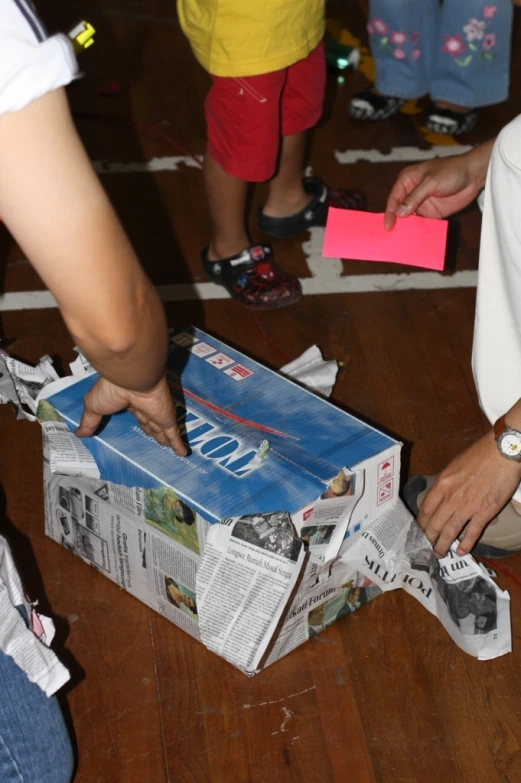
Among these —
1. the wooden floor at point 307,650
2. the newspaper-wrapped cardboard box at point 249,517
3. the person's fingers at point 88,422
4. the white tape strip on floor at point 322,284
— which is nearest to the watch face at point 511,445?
the newspaper-wrapped cardboard box at point 249,517

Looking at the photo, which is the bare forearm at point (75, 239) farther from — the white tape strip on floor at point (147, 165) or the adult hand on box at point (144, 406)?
the white tape strip on floor at point (147, 165)

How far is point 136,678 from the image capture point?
3.91 ft

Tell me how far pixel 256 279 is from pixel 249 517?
81cm

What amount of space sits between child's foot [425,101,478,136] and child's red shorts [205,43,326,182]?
1.96 ft

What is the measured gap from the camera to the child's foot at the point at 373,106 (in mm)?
2373

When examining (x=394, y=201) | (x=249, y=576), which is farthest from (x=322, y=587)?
(x=394, y=201)

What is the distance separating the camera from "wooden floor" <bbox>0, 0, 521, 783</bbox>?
3.64 feet

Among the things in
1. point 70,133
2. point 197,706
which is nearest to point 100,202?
point 70,133

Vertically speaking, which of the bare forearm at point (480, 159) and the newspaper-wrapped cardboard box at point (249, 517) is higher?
the bare forearm at point (480, 159)

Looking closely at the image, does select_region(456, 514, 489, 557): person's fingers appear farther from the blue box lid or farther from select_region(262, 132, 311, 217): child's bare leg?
select_region(262, 132, 311, 217): child's bare leg

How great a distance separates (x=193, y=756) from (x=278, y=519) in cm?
30

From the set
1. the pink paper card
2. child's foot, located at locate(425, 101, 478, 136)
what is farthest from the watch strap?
child's foot, located at locate(425, 101, 478, 136)

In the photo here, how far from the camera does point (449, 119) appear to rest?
2330mm

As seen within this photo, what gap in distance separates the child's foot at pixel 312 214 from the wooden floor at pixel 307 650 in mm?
36
